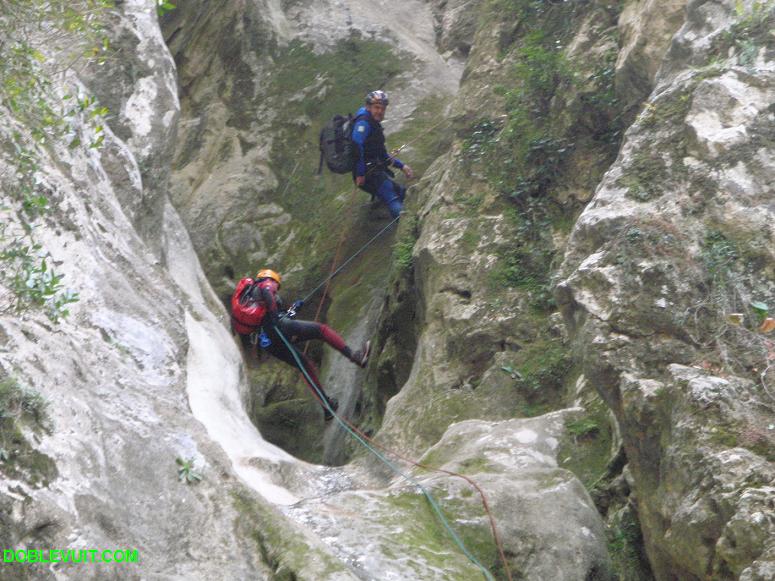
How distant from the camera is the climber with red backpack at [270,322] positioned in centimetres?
1272

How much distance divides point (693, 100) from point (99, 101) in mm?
7028

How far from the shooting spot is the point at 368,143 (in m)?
15.5

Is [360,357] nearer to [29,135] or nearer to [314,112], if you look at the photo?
[29,135]

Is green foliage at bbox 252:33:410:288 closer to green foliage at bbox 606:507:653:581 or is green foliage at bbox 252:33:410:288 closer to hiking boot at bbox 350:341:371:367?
hiking boot at bbox 350:341:371:367

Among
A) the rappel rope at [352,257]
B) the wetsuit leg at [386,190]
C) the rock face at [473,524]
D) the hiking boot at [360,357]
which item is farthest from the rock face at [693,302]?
the rappel rope at [352,257]

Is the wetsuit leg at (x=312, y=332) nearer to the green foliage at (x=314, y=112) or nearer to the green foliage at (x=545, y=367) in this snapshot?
the green foliage at (x=545, y=367)

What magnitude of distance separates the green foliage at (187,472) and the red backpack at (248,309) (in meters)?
6.15

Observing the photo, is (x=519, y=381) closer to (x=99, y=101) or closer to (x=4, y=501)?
(x=99, y=101)

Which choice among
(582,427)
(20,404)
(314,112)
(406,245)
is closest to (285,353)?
(406,245)

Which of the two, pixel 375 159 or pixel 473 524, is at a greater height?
pixel 375 159

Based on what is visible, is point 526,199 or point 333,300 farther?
point 333,300

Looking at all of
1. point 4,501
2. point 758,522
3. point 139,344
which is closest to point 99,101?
point 139,344

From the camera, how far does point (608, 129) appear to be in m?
12.5

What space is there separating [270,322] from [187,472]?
20.9ft
